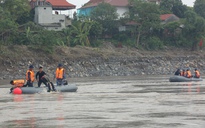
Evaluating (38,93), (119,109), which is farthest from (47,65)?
(119,109)

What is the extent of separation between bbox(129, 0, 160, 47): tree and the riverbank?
3683 mm

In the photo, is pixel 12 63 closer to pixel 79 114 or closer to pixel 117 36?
pixel 117 36

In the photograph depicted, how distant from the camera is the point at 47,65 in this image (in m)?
66.1

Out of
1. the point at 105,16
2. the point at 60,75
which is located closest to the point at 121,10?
the point at 105,16

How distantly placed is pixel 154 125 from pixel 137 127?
597 millimetres

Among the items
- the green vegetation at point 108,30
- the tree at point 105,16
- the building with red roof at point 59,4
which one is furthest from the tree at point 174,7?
the building with red roof at point 59,4

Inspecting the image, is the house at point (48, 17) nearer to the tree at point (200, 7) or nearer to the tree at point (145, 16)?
the tree at point (145, 16)

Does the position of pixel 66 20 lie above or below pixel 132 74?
above

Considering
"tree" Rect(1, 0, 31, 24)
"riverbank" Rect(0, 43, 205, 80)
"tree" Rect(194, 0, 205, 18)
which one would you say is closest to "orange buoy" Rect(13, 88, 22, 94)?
"riverbank" Rect(0, 43, 205, 80)

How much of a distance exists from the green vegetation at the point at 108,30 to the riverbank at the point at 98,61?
1.51 metres

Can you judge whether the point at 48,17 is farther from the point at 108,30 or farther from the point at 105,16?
the point at 108,30

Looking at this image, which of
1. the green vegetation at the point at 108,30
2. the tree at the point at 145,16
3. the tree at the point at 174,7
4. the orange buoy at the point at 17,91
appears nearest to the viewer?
the orange buoy at the point at 17,91

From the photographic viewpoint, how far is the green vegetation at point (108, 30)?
223ft

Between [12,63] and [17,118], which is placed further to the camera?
[12,63]
